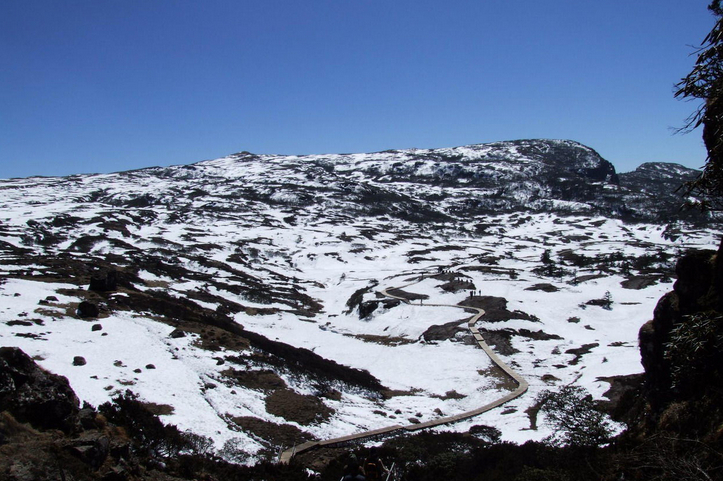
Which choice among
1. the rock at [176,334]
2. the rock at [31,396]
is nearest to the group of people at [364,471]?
the rock at [31,396]

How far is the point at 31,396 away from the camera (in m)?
14.5

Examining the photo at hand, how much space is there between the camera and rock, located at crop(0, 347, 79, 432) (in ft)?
45.9

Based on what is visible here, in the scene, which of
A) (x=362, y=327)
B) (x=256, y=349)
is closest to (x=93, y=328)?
(x=256, y=349)

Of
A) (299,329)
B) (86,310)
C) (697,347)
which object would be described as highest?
(86,310)

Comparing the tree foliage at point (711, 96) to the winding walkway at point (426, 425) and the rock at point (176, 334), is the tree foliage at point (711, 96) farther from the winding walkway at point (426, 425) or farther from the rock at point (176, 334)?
the rock at point (176, 334)

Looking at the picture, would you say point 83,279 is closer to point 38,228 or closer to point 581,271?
point 38,228

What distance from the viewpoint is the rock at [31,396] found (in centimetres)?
1398

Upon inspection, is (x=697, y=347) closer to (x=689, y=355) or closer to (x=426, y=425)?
(x=689, y=355)

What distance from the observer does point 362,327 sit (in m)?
70.2

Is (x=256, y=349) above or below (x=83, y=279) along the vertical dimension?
below

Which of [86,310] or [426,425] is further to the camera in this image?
[86,310]

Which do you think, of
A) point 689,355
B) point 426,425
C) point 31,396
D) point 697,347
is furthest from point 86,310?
point 697,347

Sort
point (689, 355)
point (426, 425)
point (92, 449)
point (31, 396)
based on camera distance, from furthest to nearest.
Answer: point (426, 425) < point (31, 396) < point (92, 449) < point (689, 355)

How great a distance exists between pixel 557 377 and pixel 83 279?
60796mm
